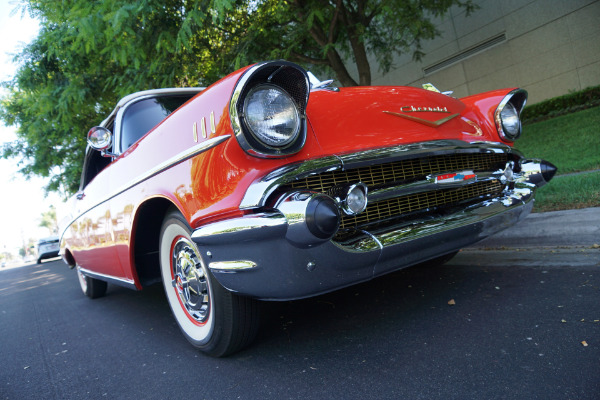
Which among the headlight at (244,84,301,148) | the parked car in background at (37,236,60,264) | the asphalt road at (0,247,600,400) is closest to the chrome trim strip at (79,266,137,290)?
the asphalt road at (0,247,600,400)

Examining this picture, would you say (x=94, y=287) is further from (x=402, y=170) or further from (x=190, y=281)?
(x=402, y=170)

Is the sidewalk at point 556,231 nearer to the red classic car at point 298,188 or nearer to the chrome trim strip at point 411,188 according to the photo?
the red classic car at point 298,188

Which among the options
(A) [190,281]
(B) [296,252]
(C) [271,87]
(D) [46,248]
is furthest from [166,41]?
(D) [46,248]

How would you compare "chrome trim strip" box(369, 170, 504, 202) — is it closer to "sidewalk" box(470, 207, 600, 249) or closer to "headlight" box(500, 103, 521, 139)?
"headlight" box(500, 103, 521, 139)

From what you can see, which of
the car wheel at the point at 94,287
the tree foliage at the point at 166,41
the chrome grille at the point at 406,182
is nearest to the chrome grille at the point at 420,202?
the chrome grille at the point at 406,182

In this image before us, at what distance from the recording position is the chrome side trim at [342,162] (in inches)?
69.9

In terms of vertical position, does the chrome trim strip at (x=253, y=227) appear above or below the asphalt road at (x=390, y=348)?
above

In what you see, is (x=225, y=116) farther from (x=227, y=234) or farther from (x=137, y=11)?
(x=137, y=11)

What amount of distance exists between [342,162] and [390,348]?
88cm

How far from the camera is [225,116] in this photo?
1880 millimetres

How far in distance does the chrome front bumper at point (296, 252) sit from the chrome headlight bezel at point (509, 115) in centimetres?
94

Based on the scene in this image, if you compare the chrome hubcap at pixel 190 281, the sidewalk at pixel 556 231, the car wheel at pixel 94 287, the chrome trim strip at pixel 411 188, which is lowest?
the sidewalk at pixel 556 231

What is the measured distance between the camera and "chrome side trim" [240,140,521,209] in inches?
69.9

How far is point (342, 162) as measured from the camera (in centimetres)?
190
